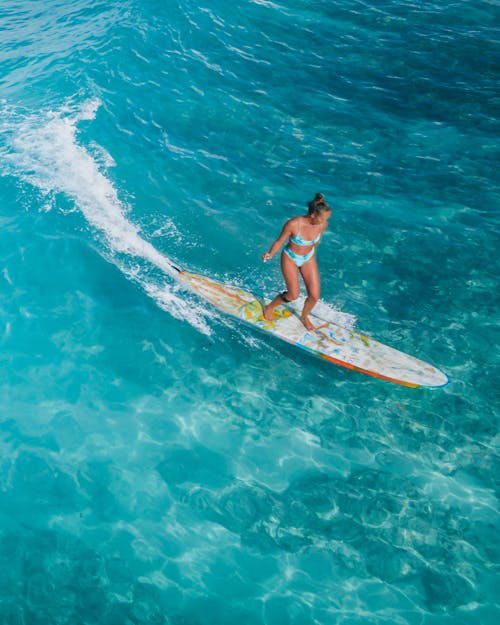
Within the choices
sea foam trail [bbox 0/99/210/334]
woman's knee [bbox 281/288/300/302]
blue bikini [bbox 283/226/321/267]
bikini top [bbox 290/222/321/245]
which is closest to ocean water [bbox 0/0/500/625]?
sea foam trail [bbox 0/99/210/334]

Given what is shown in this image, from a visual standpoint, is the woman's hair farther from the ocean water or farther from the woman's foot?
the ocean water

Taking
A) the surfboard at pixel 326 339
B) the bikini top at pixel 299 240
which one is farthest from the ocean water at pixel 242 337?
the bikini top at pixel 299 240

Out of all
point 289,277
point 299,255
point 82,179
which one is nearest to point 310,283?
point 289,277

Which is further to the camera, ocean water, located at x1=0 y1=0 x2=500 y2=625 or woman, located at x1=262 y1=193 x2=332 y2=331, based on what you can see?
woman, located at x1=262 y1=193 x2=332 y2=331

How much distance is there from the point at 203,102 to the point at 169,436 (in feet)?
42.0

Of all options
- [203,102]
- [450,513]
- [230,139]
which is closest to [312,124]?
[230,139]

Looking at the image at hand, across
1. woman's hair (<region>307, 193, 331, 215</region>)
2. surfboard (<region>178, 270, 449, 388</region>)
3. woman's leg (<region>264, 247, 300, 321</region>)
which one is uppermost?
woman's hair (<region>307, 193, 331, 215</region>)

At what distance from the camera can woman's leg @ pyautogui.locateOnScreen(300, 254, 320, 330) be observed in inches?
400

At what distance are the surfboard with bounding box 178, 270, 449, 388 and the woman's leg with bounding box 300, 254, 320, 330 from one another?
0.44m

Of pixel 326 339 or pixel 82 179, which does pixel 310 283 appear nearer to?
pixel 326 339

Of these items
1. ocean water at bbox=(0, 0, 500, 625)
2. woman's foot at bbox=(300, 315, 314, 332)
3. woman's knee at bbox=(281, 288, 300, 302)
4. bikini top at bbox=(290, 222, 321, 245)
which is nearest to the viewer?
ocean water at bbox=(0, 0, 500, 625)

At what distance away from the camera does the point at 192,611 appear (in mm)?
8125

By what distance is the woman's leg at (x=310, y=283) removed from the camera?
10156 mm

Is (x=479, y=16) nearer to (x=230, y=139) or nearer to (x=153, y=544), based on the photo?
(x=230, y=139)
